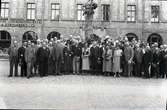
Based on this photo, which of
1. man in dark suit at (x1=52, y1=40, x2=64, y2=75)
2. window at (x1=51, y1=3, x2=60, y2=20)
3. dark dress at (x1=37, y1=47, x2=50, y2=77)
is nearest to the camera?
dark dress at (x1=37, y1=47, x2=50, y2=77)

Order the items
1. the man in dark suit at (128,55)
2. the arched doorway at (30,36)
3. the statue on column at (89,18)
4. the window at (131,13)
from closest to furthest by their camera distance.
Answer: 1. the man in dark suit at (128,55)
2. the statue on column at (89,18)
3. the arched doorway at (30,36)
4. the window at (131,13)

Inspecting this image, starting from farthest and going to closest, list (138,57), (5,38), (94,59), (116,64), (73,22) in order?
1. (73,22)
2. (5,38)
3. (94,59)
4. (138,57)
5. (116,64)

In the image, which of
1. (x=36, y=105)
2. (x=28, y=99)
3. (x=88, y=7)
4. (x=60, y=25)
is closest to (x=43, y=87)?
(x=28, y=99)

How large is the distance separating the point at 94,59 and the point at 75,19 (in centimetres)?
2103

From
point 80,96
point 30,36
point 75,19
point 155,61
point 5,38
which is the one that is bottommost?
point 80,96

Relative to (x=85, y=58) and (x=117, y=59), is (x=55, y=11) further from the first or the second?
(x=117, y=59)

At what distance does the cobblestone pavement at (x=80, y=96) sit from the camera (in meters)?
9.98

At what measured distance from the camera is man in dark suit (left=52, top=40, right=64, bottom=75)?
18547mm

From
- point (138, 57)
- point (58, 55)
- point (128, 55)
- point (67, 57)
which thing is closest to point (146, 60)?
point (138, 57)

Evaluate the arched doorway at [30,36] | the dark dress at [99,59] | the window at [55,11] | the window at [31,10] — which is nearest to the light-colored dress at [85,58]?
the dark dress at [99,59]

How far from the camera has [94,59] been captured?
62.6 feet

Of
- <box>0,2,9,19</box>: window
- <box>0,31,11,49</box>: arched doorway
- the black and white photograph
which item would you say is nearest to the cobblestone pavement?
the black and white photograph

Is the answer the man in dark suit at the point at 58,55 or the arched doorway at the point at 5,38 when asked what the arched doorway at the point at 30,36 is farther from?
the man in dark suit at the point at 58,55

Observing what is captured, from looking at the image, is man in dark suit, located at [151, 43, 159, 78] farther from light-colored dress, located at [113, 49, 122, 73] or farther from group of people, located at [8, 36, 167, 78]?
light-colored dress, located at [113, 49, 122, 73]
